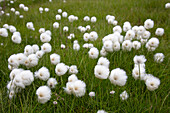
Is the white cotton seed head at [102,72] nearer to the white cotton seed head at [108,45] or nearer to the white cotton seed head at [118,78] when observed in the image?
the white cotton seed head at [118,78]

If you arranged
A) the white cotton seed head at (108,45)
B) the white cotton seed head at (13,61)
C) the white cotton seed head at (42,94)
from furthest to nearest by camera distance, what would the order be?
the white cotton seed head at (108,45) < the white cotton seed head at (13,61) < the white cotton seed head at (42,94)

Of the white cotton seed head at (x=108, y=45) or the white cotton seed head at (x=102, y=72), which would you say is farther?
the white cotton seed head at (x=108, y=45)

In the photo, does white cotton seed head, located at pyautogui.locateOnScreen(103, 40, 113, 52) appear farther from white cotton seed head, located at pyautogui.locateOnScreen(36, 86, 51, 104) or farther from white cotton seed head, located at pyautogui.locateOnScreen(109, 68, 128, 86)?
white cotton seed head, located at pyautogui.locateOnScreen(36, 86, 51, 104)

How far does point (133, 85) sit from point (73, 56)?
42.7 inches

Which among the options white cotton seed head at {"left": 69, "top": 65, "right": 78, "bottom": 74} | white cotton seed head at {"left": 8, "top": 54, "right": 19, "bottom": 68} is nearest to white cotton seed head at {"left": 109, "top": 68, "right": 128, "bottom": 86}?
white cotton seed head at {"left": 69, "top": 65, "right": 78, "bottom": 74}

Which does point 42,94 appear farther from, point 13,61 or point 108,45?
point 108,45

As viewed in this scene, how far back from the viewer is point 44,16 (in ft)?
16.8

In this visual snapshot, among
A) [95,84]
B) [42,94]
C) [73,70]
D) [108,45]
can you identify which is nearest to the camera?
[42,94]

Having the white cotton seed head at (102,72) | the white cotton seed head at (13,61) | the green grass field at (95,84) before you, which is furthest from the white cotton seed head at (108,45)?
the white cotton seed head at (13,61)

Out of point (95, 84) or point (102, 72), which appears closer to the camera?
point (102, 72)

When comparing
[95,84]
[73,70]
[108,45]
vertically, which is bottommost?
[95,84]

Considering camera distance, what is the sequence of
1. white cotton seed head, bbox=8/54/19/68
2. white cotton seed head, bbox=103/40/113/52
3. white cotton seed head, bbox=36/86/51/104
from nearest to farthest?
1. white cotton seed head, bbox=36/86/51/104
2. white cotton seed head, bbox=8/54/19/68
3. white cotton seed head, bbox=103/40/113/52

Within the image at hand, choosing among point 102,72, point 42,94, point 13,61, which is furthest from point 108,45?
point 13,61

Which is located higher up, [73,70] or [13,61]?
[13,61]
